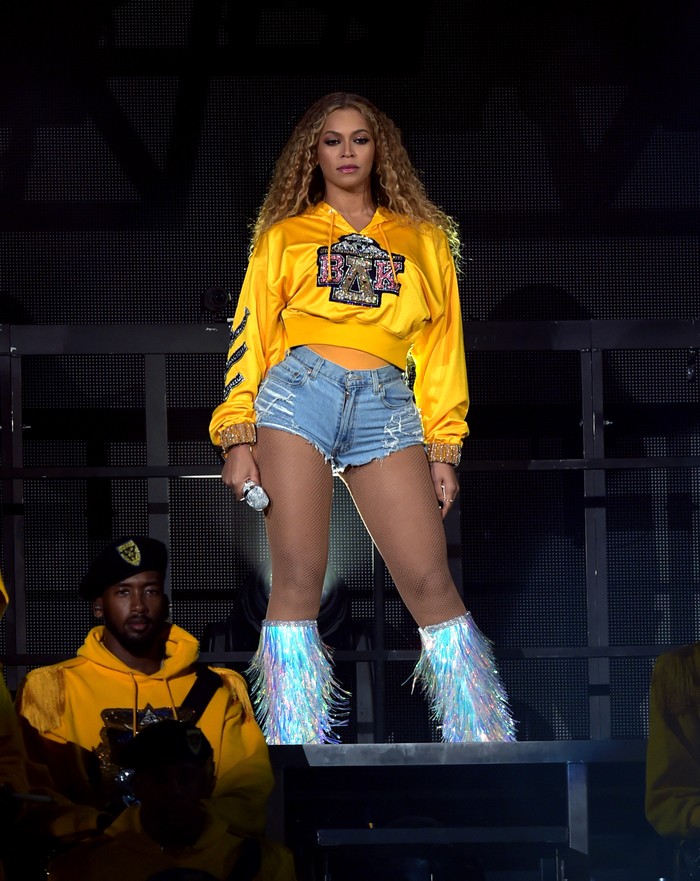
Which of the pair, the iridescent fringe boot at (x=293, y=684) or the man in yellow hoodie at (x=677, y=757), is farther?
the iridescent fringe boot at (x=293, y=684)

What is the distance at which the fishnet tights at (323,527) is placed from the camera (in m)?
3.42

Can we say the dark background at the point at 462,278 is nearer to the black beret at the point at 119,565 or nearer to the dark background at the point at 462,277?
the dark background at the point at 462,277

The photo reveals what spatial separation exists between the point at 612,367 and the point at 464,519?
0.72m

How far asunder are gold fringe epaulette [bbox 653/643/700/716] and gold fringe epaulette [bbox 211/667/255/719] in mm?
921

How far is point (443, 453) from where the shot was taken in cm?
354

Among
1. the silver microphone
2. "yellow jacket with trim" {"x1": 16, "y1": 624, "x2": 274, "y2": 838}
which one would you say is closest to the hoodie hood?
"yellow jacket with trim" {"x1": 16, "y1": 624, "x2": 274, "y2": 838}

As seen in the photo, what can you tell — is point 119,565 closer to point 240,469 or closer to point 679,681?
point 240,469

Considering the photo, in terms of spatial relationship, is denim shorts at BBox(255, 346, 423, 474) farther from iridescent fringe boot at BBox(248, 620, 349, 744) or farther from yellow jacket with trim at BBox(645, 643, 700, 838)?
yellow jacket with trim at BBox(645, 643, 700, 838)

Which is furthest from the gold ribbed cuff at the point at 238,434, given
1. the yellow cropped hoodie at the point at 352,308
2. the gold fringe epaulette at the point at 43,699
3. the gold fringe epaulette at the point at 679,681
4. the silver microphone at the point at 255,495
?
the gold fringe epaulette at the point at 679,681

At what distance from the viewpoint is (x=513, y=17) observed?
4.53m

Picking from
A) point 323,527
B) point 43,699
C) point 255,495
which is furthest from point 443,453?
point 43,699

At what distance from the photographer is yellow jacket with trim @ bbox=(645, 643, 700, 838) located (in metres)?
2.87

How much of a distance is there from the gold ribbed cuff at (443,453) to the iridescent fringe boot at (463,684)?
1.32ft

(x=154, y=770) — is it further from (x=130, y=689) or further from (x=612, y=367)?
(x=612, y=367)
